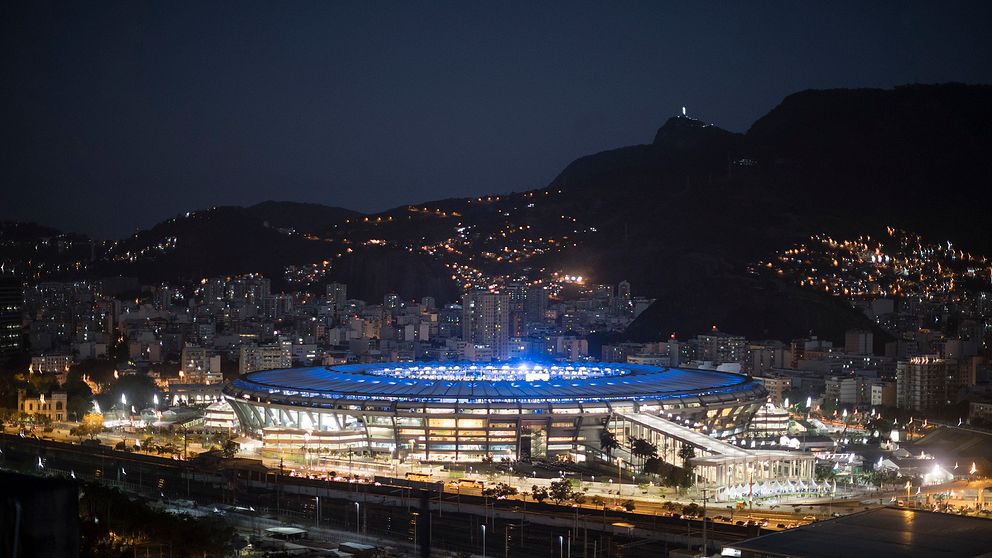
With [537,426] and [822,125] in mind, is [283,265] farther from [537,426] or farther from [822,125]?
[537,426]

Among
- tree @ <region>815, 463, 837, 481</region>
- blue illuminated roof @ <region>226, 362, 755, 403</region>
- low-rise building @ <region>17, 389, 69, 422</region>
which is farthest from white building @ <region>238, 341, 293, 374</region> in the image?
tree @ <region>815, 463, 837, 481</region>

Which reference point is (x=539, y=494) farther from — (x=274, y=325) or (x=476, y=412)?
(x=274, y=325)

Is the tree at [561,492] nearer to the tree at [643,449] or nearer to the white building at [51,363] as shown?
the tree at [643,449]

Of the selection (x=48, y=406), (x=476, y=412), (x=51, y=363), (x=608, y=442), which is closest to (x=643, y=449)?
(x=608, y=442)

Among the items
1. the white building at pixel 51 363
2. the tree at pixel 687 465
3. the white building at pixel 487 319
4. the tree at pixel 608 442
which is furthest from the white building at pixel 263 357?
the tree at pixel 687 465

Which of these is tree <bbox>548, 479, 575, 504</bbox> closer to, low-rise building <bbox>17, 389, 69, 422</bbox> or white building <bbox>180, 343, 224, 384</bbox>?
low-rise building <bbox>17, 389, 69, 422</bbox>

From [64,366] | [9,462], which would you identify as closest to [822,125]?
[64,366]

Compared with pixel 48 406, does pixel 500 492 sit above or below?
below
